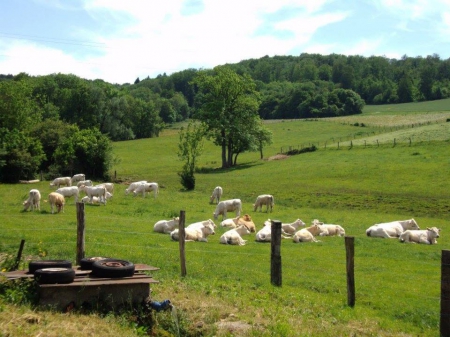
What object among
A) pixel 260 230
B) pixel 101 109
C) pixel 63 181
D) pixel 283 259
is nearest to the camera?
pixel 283 259

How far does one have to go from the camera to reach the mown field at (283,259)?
10.4m

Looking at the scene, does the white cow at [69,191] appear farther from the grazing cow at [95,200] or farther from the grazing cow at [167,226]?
the grazing cow at [167,226]

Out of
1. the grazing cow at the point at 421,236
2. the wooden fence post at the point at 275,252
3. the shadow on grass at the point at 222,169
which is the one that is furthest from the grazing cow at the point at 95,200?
the shadow on grass at the point at 222,169

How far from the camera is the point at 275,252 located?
43.0ft

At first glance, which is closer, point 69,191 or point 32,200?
point 32,200

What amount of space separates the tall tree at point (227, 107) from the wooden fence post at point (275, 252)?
195 feet

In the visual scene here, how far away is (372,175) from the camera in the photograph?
5156cm

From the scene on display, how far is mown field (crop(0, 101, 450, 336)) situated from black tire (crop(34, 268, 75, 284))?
0.70 metres

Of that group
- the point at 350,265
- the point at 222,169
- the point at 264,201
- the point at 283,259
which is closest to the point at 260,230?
the point at 283,259

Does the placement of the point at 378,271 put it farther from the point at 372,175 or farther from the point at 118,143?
the point at 118,143

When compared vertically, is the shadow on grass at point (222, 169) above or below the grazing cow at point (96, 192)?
below

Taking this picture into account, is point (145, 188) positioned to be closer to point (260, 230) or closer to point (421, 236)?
point (260, 230)

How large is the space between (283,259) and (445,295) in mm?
8091

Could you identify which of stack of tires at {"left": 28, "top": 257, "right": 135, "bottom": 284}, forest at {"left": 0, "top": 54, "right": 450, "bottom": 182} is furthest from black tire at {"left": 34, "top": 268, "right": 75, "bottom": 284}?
forest at {"left": 0, "top": 54, "right": 450, "bottom": 182}
